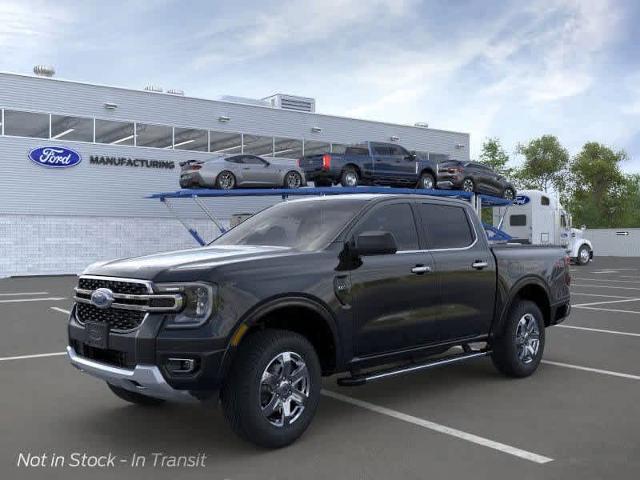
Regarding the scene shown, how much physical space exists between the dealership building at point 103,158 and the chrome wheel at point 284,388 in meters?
26.0

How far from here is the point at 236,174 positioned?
24.7 m

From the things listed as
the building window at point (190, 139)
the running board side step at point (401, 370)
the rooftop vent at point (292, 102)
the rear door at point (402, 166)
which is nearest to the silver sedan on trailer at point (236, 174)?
the rear door at point (402, 166)

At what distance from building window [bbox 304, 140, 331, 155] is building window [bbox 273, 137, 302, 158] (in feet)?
1.14

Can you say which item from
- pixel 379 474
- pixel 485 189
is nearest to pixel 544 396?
pixel 379 474

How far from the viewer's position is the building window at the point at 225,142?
32.8m

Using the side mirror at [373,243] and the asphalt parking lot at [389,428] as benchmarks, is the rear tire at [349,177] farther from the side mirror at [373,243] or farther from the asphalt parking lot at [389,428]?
the side mirror at [373,243]

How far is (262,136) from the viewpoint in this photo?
3412cm

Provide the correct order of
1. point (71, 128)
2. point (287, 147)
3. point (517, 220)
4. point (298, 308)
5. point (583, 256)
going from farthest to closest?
1. point (287, 147)
2. point (583, 256)
3. point (517, 220)
4. point (71, 128)
5. point (298, 308)

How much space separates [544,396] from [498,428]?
1.24 metres

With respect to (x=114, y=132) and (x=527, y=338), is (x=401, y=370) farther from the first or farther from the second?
(x=114, y=132)

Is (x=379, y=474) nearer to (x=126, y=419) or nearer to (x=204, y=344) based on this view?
(x=204, y=344)

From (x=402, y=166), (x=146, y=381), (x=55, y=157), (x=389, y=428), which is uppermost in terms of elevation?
(x=55, y=157)

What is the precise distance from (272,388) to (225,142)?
2939 centimetres

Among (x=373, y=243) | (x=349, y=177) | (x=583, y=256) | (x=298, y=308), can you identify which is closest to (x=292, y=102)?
(x=349, y=177)
